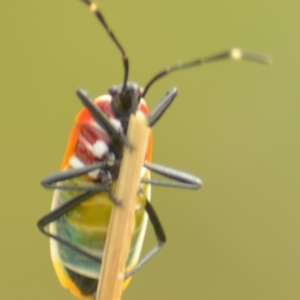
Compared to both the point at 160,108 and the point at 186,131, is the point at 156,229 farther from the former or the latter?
the point at 186,131

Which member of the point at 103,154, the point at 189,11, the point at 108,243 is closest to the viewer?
the point at 108,243

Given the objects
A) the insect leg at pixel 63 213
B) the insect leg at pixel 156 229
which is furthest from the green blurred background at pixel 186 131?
the insect leg at pixel 63 213

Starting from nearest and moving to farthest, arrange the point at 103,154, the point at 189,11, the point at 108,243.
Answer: the point at 108,243, the point at 103,154, the point at 189,11

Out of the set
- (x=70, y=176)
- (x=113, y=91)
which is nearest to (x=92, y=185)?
(x=70, y=176)

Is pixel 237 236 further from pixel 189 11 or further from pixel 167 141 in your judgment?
pixel 189 11

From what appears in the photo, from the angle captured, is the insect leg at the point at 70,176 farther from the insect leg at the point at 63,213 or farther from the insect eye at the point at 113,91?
the insect eye at the point at 113,91

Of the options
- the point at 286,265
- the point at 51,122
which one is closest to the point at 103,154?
the point at 51,122

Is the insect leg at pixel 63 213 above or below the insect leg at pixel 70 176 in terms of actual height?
below

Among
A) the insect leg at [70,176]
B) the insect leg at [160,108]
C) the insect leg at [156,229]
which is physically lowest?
the insect leg at [156,229]
